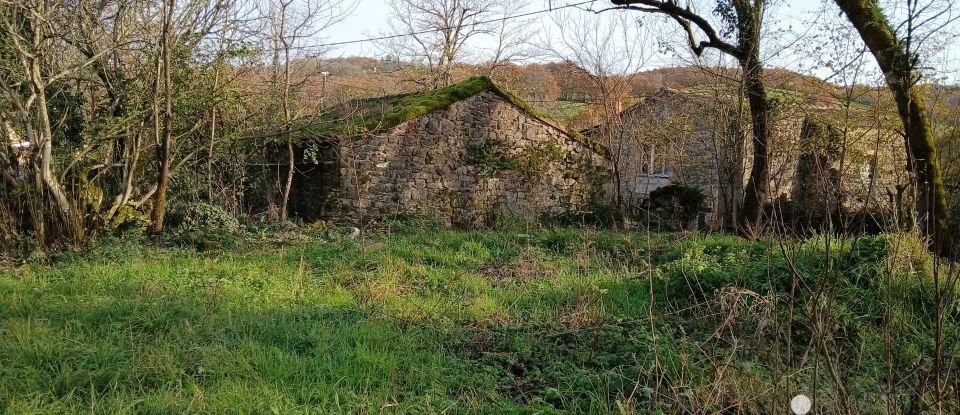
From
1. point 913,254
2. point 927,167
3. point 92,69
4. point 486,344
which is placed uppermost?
point 92,69

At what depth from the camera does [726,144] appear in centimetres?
1260

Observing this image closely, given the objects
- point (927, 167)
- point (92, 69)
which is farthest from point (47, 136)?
point (927, 167)

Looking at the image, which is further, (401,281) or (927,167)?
(927,167)

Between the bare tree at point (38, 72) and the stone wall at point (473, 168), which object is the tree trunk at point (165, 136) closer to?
the bare tree at point (38, 72)

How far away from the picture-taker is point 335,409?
3.15 m

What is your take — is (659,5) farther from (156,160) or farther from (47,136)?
(47,136)

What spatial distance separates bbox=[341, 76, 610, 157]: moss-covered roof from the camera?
11562 millimetres

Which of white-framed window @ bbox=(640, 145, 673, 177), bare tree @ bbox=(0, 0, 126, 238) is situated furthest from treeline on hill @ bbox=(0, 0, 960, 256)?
white-framed window @ bbox=(640, 145, 673, 177)

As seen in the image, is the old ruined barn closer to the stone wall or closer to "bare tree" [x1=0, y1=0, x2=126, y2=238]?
the stone wall

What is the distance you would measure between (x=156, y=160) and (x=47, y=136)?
1974 millimetres

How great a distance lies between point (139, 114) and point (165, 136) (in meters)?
0.44

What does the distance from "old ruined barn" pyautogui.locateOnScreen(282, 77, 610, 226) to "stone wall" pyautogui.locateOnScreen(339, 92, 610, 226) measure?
21 mm

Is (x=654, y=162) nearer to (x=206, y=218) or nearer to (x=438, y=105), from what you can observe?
(x=438, y=105)

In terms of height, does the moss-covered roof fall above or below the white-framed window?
above
